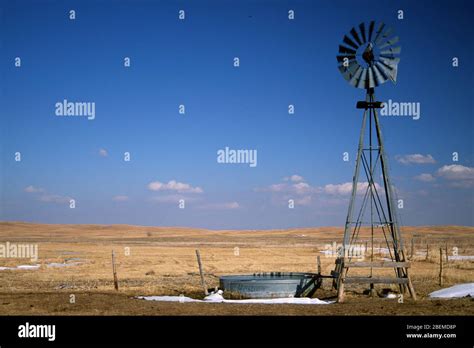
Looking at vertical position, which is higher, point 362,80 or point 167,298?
point 362,80

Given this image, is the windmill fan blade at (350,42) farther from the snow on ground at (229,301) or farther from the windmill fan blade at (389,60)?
the snow on ground at (229,301)

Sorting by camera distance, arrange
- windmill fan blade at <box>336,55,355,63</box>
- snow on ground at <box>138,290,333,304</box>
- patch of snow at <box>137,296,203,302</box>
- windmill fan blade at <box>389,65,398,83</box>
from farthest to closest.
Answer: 1. windmill fan blade at <box>336,55,355,63</box>
2. windmill fan blade at <box>389,65,398,83</box>
3. patch of snow at <box>137,296,203,302</box>
4. snow on ground at <box>138,290,333,304</box>

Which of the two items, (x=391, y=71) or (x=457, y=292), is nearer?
(x=457, y=292)

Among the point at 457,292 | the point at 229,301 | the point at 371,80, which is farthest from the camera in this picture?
the point at 371,80

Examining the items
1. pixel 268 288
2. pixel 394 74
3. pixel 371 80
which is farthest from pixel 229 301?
pixel 394 74

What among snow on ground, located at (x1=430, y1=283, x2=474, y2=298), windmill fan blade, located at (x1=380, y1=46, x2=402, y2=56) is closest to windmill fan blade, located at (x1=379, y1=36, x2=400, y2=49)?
windmill fan blade, located at (x1=380, y1=46, x2=402, y2=56)

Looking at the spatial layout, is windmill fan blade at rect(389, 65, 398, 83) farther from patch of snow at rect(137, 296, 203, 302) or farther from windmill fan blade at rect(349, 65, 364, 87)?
patch of snow at rect(137, 296, 203, 302)

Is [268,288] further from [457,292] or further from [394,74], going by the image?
[394,74]

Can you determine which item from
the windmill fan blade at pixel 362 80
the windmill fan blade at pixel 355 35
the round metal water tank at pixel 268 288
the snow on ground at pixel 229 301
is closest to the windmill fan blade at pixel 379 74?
the windmill fan blade at pixel 362 80
